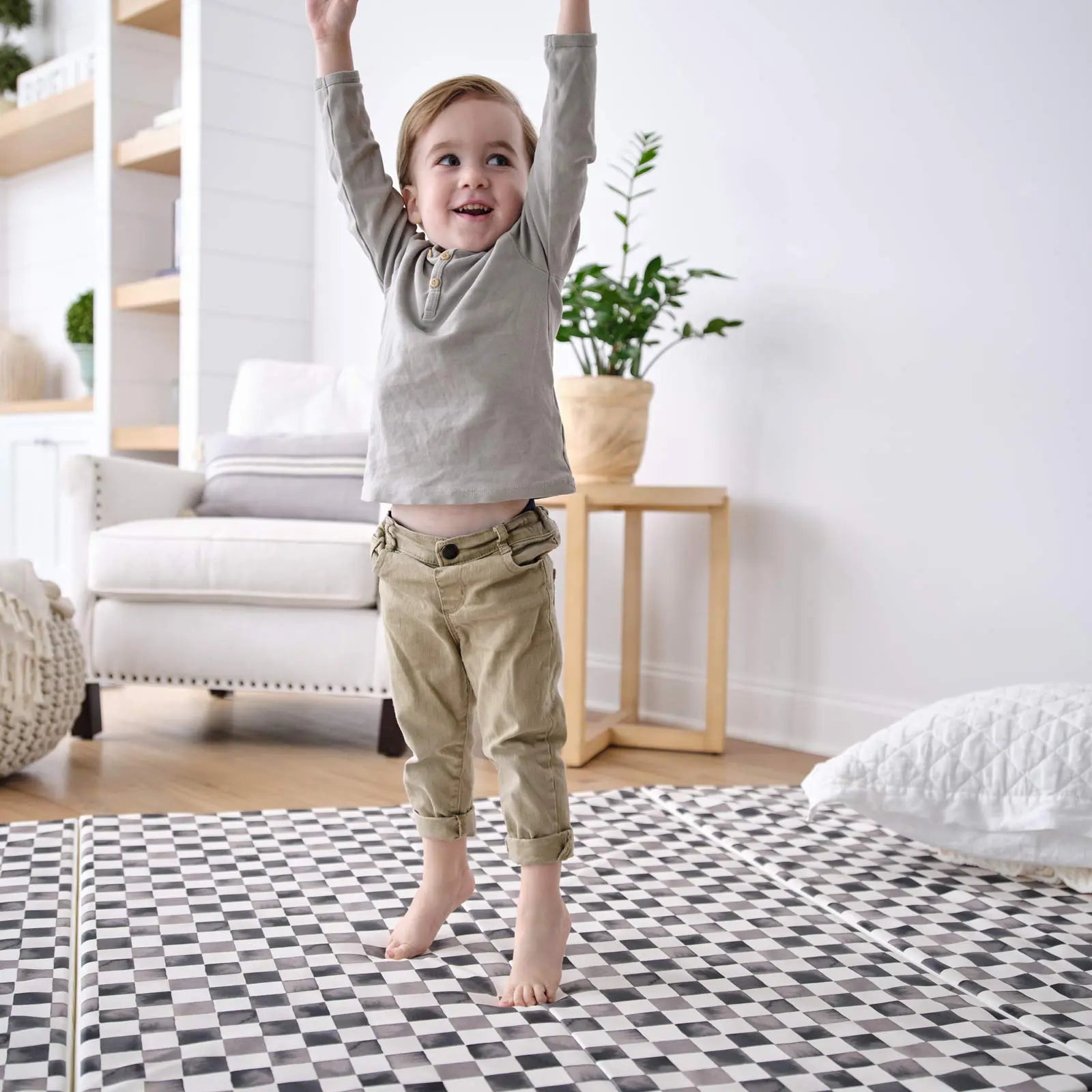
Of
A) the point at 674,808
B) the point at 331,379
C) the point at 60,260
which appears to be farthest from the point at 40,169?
the point at 674,808

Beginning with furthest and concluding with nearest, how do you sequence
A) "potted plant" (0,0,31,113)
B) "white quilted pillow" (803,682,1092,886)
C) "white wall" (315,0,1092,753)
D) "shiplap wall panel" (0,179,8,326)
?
1. "shiplap wall panel" (0,179,8,326)
2. "potted plant" (0,0,31,113)
3. "white wall" (315,0,1092,753)
4. "white quilted pillow" (803,682,1092,886)

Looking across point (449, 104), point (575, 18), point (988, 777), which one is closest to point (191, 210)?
point (449, 104)

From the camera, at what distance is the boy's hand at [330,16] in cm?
121

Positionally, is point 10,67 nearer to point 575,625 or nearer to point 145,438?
point 145,438

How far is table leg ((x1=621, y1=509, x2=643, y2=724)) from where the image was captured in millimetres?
2582

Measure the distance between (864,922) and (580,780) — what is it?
799 mm

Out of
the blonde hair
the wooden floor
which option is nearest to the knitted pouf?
the wooden floor

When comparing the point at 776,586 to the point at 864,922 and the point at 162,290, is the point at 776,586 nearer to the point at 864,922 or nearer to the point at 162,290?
the point at 864,922

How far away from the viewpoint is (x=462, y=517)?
120cm

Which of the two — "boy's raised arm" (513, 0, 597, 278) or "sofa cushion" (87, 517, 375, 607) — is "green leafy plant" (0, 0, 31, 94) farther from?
"boy's raised arm" (513, 0, 597, 278)

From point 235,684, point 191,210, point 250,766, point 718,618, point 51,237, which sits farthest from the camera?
point 51,237

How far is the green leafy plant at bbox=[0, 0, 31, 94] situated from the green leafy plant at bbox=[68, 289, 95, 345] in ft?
2.96

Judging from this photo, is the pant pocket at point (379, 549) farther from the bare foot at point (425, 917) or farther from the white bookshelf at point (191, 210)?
the white bookshelf at point (191, 210)

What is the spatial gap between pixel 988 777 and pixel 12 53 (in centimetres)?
437
